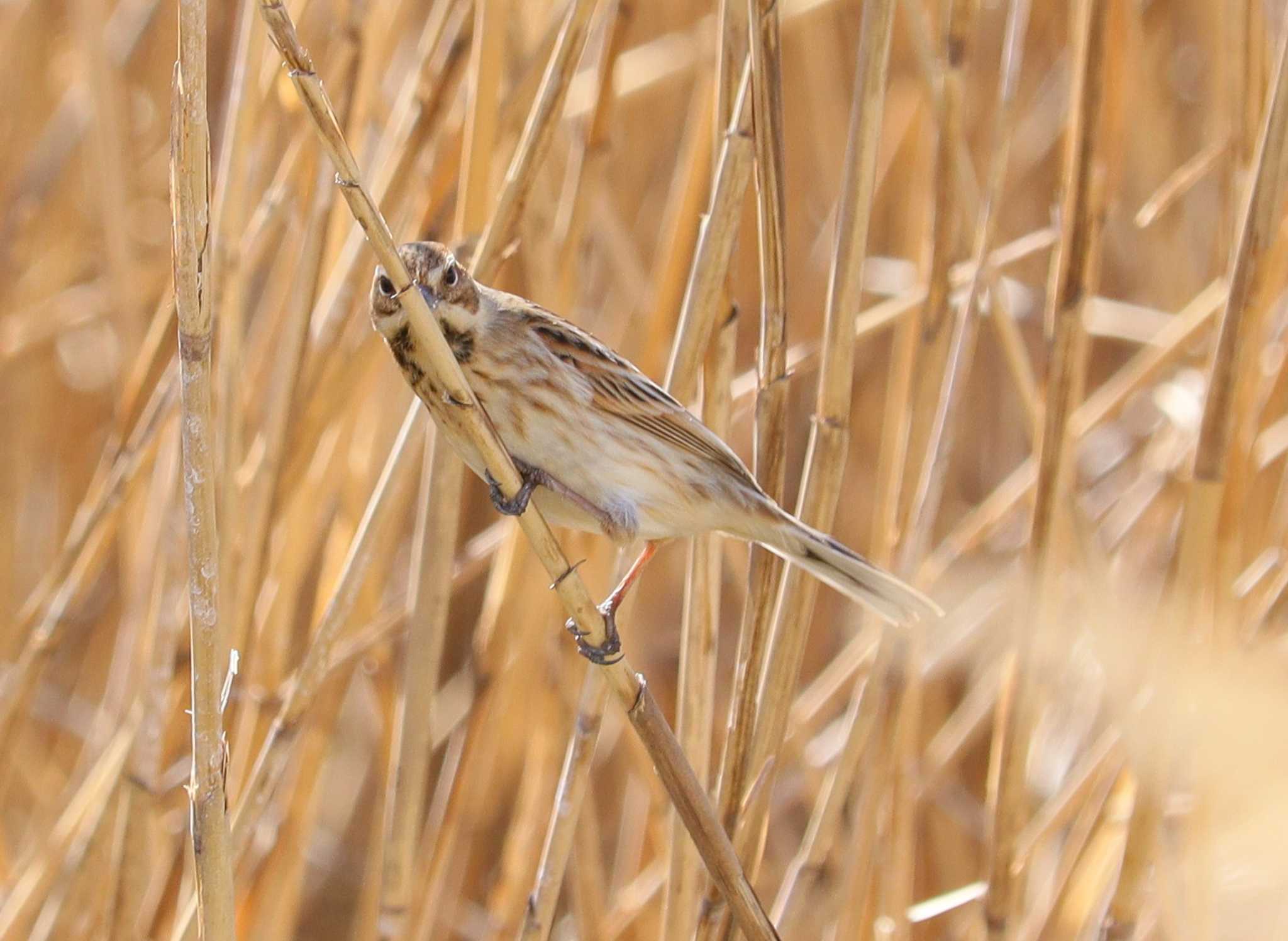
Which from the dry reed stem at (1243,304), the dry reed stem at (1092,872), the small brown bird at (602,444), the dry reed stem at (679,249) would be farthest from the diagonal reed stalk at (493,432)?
the dry reed stem at (1092,872)

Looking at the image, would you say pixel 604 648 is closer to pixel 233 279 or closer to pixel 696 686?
pixel 696 686

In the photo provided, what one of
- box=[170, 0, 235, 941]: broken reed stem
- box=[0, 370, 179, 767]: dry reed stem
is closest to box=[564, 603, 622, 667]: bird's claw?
box=[170, 0, 235, 941]: broken reed stem

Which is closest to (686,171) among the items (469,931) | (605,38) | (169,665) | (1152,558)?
(605,38)

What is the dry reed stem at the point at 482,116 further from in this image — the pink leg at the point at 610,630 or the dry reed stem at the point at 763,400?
the pink leg at the point at 610,630

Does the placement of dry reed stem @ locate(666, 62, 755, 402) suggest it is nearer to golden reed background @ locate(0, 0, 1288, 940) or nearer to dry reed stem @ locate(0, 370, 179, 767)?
golden reed background @ locate(0, 0, 1288, 940)

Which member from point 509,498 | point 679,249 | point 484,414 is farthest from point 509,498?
point 679,249
